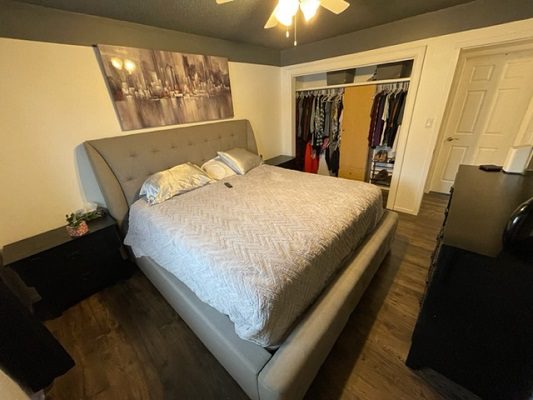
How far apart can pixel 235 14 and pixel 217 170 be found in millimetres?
1444

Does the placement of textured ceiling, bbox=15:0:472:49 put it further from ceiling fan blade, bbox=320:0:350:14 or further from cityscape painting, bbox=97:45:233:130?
ceiling fan blade, bbox=320:0:350:14

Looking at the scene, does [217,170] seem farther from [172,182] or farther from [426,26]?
[426,26]

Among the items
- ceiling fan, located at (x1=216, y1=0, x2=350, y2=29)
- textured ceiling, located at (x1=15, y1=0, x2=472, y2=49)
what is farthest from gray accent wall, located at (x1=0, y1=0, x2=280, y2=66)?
ceiling fan, located at (x1=216, y1=0, x2=350, y2=29)

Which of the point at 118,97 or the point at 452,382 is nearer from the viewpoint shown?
the point at 452,382

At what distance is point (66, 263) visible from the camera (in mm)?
1578

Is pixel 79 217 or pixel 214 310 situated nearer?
pixel 214 310

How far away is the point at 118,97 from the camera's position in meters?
1.91

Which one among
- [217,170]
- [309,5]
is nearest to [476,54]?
[309,5]

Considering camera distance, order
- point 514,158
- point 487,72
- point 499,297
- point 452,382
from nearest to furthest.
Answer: point 499,297 → point 452,382 → point 514,158 → point 487,72

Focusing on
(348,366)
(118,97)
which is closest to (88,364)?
(348,366)

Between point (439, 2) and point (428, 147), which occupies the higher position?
point (439, 2)

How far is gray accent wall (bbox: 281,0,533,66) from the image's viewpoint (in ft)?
5.85

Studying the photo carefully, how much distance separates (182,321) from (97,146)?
1.61 m

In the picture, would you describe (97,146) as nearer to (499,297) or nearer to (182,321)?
(182,321)
